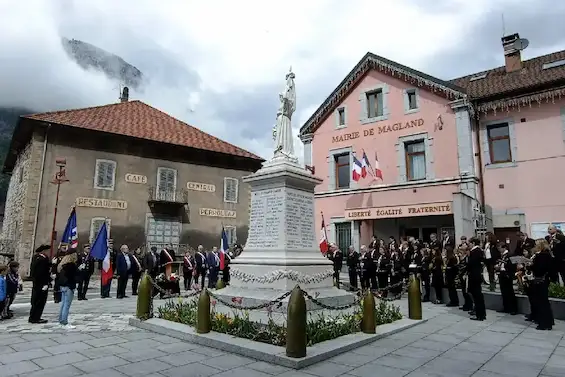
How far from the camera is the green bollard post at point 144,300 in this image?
7854 mm

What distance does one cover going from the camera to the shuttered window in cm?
2386

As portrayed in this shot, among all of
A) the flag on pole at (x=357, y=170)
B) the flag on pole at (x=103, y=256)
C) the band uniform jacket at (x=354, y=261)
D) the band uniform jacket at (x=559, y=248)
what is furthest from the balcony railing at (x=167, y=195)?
the band uniform jacket at (x=559, y=248)

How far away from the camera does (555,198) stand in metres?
16.4

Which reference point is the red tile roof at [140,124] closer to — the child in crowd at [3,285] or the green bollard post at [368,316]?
the child in crowd at [3,285]

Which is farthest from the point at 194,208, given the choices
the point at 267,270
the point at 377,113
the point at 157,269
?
the point at 267,270

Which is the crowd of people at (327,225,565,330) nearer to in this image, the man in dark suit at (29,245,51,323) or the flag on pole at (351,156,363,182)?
the flag on pole at (351,156,363,182)

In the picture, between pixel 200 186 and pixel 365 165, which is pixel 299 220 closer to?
pixel 365 165

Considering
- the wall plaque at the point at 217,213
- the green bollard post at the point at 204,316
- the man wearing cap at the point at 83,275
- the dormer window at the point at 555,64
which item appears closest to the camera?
the green bollard post at the point at 204,316

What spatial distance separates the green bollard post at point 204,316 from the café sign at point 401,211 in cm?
1400

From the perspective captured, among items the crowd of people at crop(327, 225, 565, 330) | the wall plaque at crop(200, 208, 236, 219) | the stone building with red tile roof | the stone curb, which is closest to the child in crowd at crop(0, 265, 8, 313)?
the stone curb

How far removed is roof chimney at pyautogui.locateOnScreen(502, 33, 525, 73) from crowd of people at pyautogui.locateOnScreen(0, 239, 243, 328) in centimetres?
1731

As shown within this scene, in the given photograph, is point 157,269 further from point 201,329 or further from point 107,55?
point 107,55

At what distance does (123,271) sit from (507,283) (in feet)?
37.8

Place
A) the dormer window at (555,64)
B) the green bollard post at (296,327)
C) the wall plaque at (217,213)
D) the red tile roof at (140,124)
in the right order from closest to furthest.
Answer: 1. the green bollard post at (296,327)
2. the dormer window at (555,64)
3. the red tile roof at (140,124)
4. the wall plaque at (217,213)
